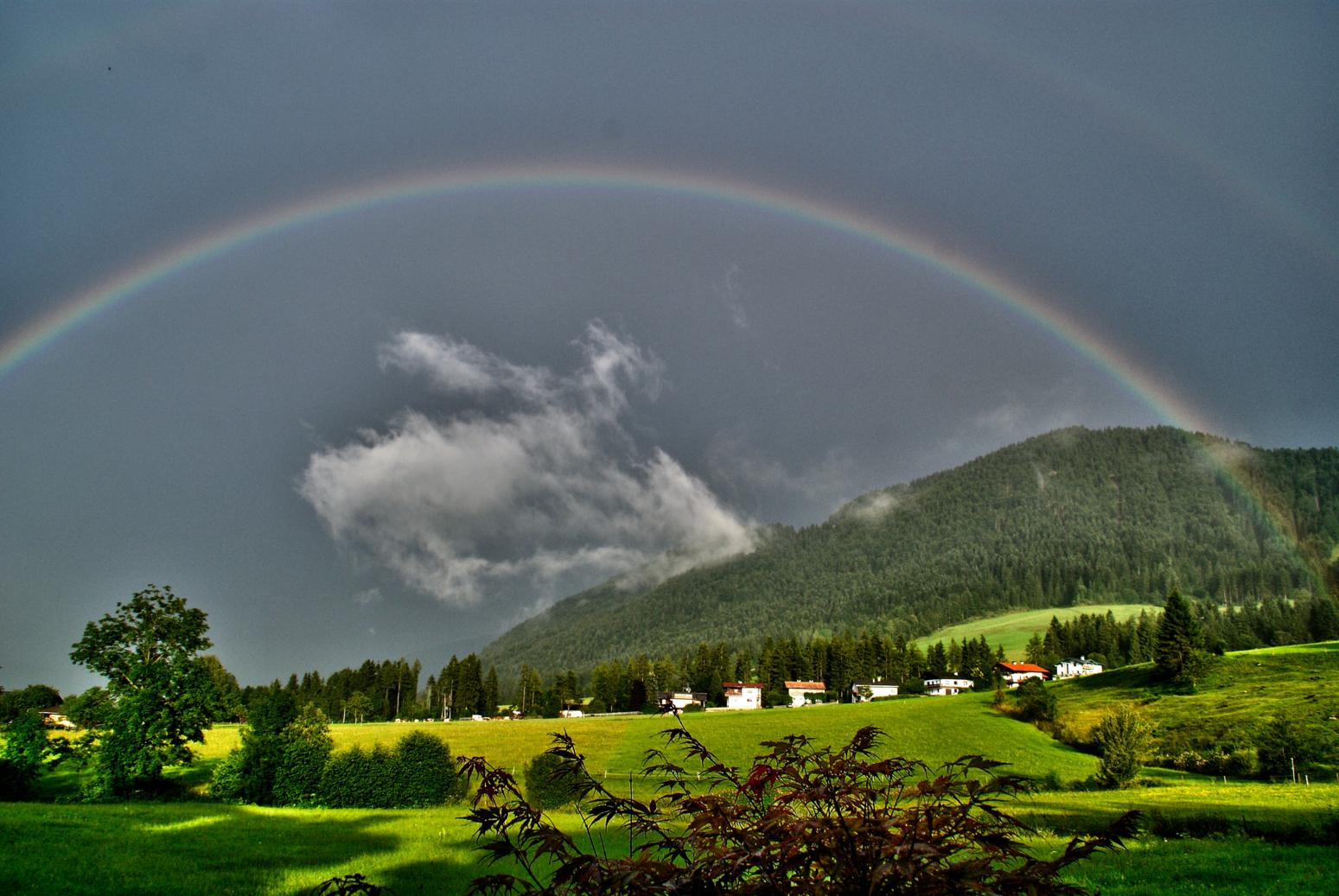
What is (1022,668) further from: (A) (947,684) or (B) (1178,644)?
(B) (1178,644)

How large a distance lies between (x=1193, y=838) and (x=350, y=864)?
77.3 feet

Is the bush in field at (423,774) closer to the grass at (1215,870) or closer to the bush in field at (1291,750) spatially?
the grass at (1215,870)

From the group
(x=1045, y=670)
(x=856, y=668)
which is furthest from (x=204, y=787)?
(x=1045, y=670)

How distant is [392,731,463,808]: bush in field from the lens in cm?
3678

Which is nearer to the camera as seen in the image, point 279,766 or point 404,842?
point 404,842

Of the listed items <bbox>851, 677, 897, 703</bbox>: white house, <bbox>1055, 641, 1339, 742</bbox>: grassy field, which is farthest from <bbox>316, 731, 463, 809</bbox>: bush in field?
<bbox>851, 677, 897, 703</bbox>: white house

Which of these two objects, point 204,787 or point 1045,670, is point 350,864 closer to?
point 204,787

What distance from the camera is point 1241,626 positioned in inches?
5817

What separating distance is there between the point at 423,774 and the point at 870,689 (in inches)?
3912

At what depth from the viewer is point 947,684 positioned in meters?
134

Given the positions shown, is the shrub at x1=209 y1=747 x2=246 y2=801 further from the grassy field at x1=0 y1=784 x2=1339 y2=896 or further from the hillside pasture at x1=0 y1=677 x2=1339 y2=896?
the grassy field at x1=0 y1=784 x2=1339 y2=896

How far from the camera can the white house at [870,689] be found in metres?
122

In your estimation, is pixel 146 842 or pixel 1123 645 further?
pixel 1123 645

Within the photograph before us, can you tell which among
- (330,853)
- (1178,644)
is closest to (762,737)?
(1178,644)
